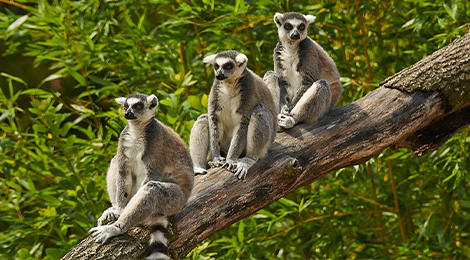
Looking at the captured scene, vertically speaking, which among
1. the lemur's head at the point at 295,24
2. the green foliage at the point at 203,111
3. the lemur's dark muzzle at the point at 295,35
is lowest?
the green foliage at the point at 203,111

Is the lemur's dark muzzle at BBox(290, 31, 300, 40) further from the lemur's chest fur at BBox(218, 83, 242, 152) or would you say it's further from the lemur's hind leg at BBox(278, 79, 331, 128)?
the lemur's chest fur at BBox(218, 83, 242, 152)

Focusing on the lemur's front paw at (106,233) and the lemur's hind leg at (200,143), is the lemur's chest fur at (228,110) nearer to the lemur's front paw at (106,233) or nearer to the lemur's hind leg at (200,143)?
the lemur's hind leg at (200,143)

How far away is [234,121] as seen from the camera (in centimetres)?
392

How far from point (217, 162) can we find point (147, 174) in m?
0.74

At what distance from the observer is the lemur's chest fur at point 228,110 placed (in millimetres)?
3895

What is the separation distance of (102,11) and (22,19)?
86 centimetres

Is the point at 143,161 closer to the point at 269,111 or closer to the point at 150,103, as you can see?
the point at 150,103

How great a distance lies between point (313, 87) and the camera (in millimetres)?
4309

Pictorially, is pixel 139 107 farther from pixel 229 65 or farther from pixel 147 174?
pixel 229 65

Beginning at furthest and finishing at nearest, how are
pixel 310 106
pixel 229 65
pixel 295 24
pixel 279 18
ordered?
1. pixel 279 18
2. pixel 295 24
3. pixel 310 106
4. pixel 229 65

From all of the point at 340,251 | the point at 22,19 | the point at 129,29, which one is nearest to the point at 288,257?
the point at 340,251

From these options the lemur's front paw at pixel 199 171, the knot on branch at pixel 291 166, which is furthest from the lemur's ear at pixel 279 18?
the lemur's front paw at pixel 199 171

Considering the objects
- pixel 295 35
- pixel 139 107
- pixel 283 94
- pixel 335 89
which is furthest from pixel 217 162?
pixel 335 89

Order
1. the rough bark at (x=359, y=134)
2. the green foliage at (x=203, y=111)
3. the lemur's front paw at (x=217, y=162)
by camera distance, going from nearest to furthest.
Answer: the rough bark at (x=359, y=134), the lemur's front paw at (x=217, y=162), the green foliage at (x=203, y=111)
